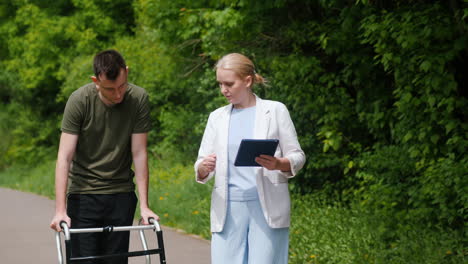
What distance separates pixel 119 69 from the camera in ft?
14.0

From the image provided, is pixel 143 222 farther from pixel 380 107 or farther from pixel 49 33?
pixel 49 33

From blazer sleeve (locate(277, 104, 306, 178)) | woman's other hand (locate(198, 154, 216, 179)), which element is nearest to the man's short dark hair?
woman's other hand (locate(198, 154, 216, 179))

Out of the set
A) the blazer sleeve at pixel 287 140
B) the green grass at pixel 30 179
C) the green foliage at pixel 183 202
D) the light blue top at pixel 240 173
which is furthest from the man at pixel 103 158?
the green grass at pixel 30 179

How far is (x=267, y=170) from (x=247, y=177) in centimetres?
11

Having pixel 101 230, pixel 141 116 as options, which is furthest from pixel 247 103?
pixel 101 230

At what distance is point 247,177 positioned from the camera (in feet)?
13.8

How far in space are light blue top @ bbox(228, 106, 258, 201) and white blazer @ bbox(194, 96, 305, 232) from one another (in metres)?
0.03

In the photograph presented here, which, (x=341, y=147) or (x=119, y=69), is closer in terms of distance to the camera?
(x=119, y=69)

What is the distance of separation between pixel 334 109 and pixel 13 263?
4.70 m

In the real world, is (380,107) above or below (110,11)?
below

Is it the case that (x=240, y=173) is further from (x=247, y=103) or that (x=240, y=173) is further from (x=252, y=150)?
(x=247, y=103)

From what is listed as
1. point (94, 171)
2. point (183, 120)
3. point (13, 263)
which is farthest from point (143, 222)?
point (183, 120)

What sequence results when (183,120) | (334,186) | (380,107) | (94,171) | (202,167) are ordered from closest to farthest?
(202,167) → (94,171) → (380,107) → (334,186) → (183,120)

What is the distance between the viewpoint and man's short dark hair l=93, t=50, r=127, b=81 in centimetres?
423
